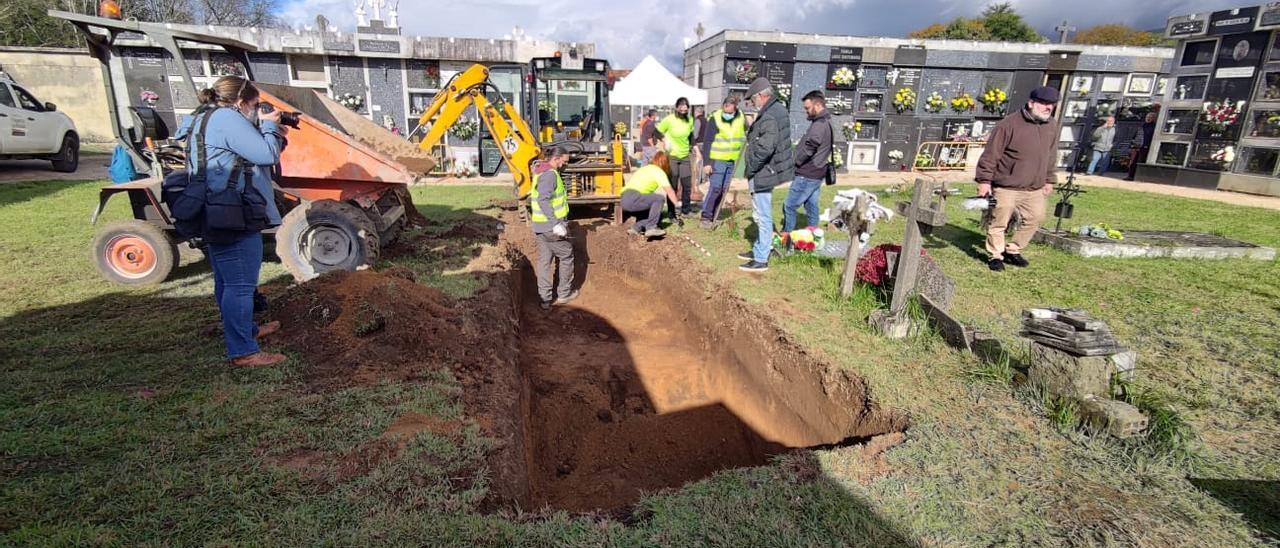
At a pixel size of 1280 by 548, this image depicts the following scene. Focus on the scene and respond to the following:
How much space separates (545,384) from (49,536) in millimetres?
3398

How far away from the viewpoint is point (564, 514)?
2514 millimetres

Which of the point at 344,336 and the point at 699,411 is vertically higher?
the point at 344,336

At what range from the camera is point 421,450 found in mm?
2914

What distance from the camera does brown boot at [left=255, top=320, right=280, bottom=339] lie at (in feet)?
14.0

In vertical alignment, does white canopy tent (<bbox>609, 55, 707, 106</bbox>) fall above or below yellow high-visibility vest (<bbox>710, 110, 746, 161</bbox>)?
above

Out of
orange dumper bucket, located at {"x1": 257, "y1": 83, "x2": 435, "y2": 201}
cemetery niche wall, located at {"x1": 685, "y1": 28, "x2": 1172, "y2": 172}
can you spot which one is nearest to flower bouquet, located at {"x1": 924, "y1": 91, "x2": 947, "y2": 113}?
cemetery niche wall, located at {"x1": 685, "y1": 28, "x2": 1172, "y2": 172}

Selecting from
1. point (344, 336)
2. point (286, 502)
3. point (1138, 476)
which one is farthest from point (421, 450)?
point (1138, 476)

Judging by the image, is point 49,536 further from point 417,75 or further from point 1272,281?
point 417,75

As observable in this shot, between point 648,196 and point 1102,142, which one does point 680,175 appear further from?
point 1102,142

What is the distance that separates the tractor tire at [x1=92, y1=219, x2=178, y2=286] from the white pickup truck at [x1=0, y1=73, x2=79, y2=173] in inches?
414

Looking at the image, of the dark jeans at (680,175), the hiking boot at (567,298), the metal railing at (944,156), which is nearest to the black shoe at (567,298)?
the hiking boot at (567,298)

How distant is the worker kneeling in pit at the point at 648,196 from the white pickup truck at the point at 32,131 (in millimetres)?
13474

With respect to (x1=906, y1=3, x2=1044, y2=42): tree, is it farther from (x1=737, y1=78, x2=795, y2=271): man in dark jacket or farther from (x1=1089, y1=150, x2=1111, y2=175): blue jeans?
(x1=737, y1=78, x2=795, y2=271): man in dark jacket

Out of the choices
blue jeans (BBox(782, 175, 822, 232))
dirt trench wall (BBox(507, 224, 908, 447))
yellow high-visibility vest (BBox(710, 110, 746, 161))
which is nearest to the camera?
dirt trench wall (BBox(507, 224, 908, 447))
